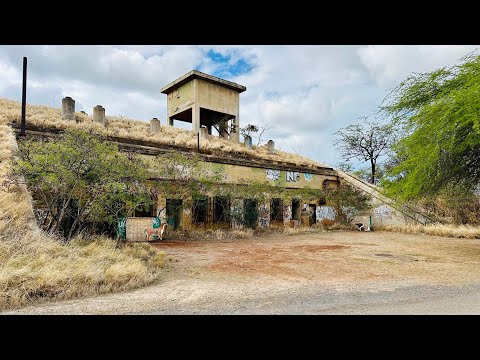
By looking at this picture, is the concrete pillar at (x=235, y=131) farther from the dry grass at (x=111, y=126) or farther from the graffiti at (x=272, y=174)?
the graffiti at (x=272, y=174)

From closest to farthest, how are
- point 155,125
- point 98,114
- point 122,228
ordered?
point 122,228 → point 98,114 → point 155,125

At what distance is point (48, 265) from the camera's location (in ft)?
20.4

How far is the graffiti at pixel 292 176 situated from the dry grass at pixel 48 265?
51.4 feet

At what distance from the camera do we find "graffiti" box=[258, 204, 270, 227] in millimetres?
20391

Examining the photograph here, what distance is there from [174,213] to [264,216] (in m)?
6.14

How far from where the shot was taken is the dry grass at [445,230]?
54.7 ft

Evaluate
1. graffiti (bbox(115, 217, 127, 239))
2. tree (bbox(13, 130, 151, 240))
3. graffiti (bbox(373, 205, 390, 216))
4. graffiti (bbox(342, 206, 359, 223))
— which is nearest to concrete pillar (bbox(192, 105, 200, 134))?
graffiti (bbox(342, 206, 359, 223))

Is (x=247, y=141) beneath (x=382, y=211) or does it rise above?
above

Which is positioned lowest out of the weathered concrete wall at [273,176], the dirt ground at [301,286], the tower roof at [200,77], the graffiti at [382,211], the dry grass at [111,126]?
the dirt ground at [301,286]

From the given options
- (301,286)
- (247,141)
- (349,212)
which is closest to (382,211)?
(349,212)

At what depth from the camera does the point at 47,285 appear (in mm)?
5566

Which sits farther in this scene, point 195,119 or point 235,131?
point 235,131

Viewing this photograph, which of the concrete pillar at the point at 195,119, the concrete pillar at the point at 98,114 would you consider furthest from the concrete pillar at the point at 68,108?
the concrete pillar at the point at 195,119

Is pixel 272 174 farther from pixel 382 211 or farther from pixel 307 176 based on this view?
pixel 382 211
